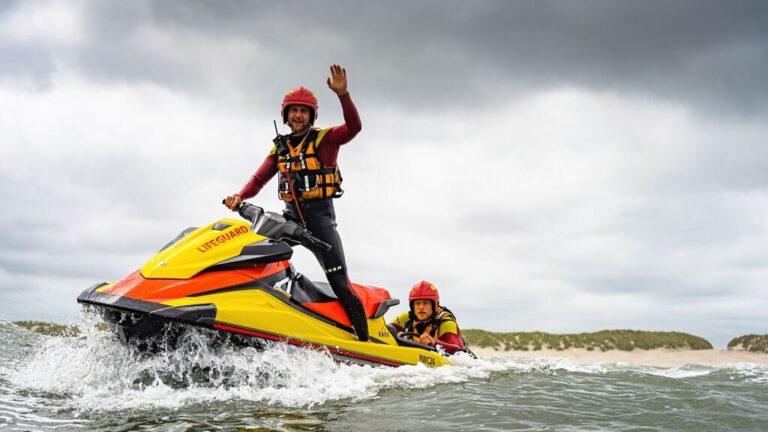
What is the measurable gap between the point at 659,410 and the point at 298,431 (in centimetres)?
372

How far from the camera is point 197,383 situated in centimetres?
562

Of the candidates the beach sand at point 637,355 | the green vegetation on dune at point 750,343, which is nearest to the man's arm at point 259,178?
the beach sand at point 637,355

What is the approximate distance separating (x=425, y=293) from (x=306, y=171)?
404 centimetres

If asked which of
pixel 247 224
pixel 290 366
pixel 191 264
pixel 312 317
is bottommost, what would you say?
pixel 290 366

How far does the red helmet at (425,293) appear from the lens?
9648mm

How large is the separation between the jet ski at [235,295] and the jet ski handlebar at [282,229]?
1cm

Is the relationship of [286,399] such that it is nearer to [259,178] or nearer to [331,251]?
[331,251]

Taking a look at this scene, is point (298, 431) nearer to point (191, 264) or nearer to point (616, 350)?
point (191, 264)

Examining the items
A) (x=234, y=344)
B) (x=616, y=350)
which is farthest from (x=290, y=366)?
(x=616, y=350)

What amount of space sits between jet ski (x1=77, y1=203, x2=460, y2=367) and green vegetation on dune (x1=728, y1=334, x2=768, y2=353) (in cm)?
2198

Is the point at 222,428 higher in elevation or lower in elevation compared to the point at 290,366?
lower

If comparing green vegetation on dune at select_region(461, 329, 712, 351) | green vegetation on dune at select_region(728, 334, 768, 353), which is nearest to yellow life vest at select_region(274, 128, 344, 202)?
green vegetation on dune at select_region(461, 329, 712, 351)

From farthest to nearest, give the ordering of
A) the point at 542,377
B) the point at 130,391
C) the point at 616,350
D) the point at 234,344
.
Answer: the point at 616,350 → the point at 542,377 → the point at 234,344 → the point at 130,391

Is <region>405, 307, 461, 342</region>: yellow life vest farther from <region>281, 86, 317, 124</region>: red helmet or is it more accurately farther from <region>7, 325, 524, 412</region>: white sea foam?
<region>281, 86, 317, 124</region>: red helmet
